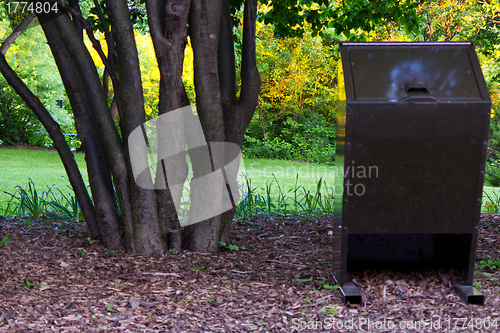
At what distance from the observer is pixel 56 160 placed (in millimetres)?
13039

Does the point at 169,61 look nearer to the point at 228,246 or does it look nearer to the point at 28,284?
the point at 228,246

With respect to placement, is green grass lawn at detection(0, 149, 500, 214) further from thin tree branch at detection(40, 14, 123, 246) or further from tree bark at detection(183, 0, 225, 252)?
thin tree branch at detection(40, 14, 123, 246)

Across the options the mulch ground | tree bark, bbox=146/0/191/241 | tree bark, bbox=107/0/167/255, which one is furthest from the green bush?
tree bark, bbox=107/0/167/255

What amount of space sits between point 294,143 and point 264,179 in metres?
5.37

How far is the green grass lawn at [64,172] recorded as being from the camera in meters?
9.32

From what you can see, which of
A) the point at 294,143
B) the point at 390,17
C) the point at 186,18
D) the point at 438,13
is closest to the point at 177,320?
the point at 186,18

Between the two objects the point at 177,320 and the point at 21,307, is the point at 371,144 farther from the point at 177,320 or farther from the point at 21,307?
the point at 21,307

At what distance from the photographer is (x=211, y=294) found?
274 centimetres

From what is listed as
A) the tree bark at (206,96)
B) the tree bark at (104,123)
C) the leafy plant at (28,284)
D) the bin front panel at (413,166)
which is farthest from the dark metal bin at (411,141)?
the leafy plant at (28,284)

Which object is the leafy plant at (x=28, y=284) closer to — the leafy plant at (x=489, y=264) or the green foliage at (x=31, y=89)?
the leafy plant at (x=489, y=264)

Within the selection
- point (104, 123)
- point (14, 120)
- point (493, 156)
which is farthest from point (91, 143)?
point (493, 156)

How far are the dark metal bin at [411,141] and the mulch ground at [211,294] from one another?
20 centimetres

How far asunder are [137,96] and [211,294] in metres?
1.58

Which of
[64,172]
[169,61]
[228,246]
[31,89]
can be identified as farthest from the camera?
[31,89]
